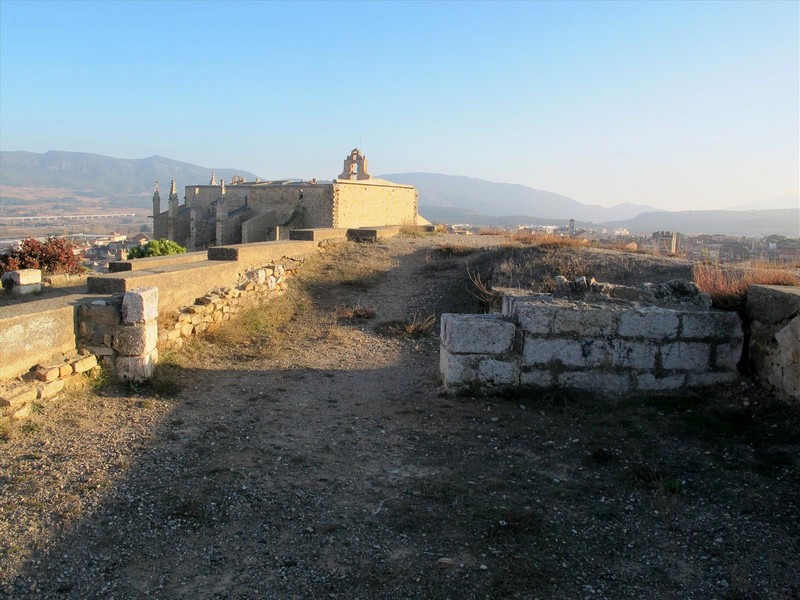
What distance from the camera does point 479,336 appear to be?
20.7 feet

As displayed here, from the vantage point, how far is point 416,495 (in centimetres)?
428

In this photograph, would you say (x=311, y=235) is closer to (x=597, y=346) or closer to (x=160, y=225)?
(x=597, y=346)

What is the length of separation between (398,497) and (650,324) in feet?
11.0

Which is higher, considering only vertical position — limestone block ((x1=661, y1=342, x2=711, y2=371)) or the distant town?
the distant town

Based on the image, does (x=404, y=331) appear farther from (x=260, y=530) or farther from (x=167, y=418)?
Answer: (x=260, y=530)

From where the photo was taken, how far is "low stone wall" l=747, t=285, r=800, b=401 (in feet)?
17.6

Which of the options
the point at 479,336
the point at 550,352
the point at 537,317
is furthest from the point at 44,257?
the point at 550,352

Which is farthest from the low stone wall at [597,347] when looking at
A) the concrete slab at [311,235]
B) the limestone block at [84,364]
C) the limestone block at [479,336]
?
the concrete slab at [311,235]

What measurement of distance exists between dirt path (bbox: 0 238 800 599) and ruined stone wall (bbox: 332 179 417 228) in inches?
1126

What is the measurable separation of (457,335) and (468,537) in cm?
285

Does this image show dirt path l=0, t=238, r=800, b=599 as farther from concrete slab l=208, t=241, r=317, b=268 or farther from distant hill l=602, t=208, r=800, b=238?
distant hill l=602, t=208, r=800, b=238

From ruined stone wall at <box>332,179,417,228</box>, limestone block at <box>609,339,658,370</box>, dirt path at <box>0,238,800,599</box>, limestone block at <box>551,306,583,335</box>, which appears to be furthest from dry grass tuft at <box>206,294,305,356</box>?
ruined stone wall at <box>332,179,417,228</box>

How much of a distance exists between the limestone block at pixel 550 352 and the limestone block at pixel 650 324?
0.52 metres

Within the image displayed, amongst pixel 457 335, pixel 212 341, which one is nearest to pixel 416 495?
pixel 457 335
